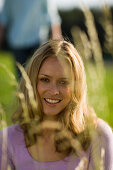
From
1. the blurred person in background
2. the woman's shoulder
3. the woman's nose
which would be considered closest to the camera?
the woman's nose

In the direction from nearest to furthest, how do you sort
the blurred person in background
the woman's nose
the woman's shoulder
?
the woman's nose < the woman's shoulder < the blurred person in background

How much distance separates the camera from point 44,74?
2467 millimetres

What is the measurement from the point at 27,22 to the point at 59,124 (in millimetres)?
1937

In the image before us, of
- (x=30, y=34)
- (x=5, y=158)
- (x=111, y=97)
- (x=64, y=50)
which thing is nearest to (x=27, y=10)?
(x=30, y=34)

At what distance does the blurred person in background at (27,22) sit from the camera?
4.10m

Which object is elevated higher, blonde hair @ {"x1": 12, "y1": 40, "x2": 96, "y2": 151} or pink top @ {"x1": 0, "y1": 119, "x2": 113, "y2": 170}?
blonde hair @ {"x1": 12, "y1": 40, "x2": 96, "y2": 151}

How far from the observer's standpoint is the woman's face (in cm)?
239

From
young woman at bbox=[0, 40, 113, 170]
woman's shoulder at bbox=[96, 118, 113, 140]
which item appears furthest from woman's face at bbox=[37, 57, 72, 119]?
woman's shoulder at bbox=[96, 118, 113, 140]

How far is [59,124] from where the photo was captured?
2.40m

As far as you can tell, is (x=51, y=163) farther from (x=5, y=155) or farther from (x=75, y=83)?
(x=75, y=83)

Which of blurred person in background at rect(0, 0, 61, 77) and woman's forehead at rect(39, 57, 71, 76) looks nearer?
woman's forehead at rect(39, 57, 71, 76)

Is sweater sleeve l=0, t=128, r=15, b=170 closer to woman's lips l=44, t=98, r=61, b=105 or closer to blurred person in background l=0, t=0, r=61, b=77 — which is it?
woman's lips l=44, t=98, r=61, b=105

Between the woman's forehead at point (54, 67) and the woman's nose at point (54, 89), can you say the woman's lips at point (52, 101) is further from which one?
the woman's forehead at point (54, 67)

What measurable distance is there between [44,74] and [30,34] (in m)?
1.76
